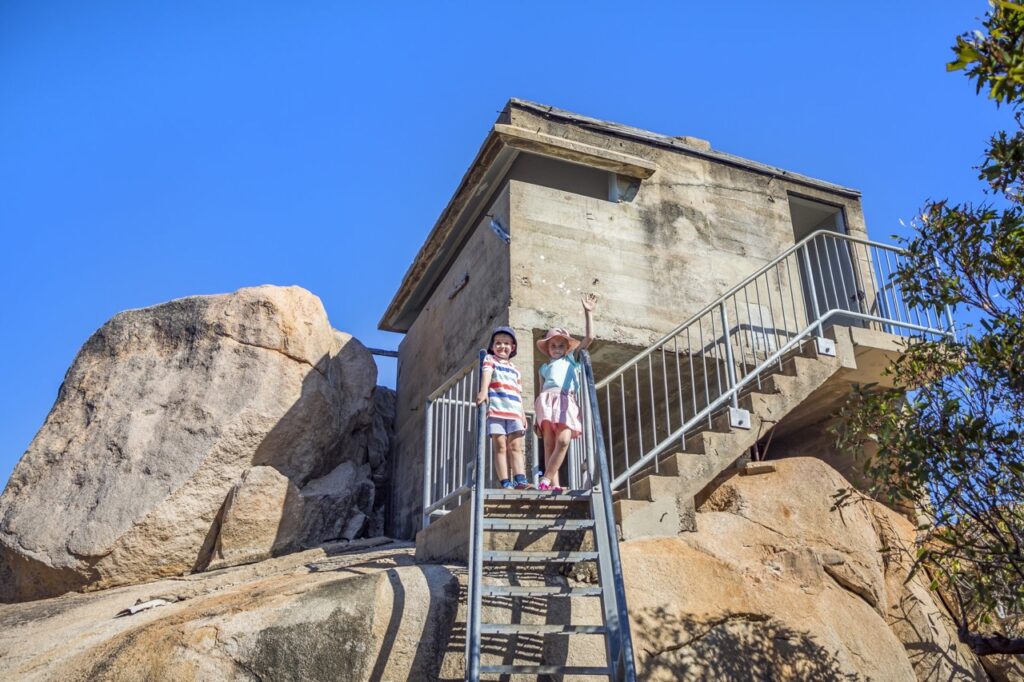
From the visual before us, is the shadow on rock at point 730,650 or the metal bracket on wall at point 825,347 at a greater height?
the metal bracket on wall at point 825,347

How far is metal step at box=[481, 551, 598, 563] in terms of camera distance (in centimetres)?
501

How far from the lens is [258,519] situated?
8.64 m

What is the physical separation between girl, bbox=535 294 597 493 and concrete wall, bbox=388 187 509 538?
7.18ft

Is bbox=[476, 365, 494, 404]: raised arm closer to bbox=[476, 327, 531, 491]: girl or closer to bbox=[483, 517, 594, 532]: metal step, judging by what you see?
bbox=[476, 327, 531, 491]: girl

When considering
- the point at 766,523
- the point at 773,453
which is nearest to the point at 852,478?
the point at 773,453

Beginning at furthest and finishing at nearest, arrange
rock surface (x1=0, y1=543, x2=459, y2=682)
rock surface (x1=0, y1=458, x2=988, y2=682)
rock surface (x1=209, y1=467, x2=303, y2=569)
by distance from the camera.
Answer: rock surface (x1=209, y1=467, x2=303, y2=569) < rock surface (x1=0, y1=458, x2=988, y2=682) < rock surface (x1=0, y1=543, x2=459, y2=682)

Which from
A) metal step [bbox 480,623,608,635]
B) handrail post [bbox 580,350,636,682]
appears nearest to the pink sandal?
handrail post [bbox 580,350,636,682]

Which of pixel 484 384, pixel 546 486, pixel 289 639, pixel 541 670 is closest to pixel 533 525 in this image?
pixel 546 486

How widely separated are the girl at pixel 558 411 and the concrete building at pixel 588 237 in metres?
1.78

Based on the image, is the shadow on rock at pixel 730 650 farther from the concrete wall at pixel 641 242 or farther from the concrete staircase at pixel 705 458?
the concrete wall at pixel 641 242

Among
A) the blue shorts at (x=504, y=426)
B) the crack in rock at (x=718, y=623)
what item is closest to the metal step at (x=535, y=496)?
the blue shorts at (x=504, y=426)

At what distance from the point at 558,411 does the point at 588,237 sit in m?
3.71

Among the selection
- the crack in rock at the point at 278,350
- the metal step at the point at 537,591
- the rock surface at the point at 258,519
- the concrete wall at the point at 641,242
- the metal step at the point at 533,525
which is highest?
the concrete wall at the point at 641,242

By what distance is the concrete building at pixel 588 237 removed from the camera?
886 centimetres
